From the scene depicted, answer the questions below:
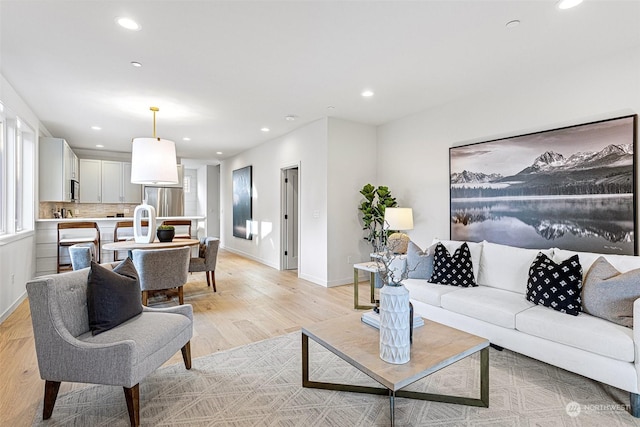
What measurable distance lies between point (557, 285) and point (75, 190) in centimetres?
811

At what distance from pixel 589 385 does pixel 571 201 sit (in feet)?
5.87

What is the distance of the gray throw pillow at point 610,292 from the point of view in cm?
209

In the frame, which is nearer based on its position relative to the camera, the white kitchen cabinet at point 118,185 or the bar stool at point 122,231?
the bar stool at point 122,231

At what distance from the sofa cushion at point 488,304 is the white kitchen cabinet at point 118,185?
7486mm

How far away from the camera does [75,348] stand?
1729 mm

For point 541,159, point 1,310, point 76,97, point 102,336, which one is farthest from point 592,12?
point 1,310

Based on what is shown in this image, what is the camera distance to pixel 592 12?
241cm

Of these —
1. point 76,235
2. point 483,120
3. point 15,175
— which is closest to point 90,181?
point 76,235

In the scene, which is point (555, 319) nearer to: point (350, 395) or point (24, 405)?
point (350, 395)

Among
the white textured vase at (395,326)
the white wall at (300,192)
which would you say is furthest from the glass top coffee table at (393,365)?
the white wall at (300,192)

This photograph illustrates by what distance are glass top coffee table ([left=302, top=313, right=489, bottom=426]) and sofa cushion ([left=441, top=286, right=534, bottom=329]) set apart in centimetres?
68

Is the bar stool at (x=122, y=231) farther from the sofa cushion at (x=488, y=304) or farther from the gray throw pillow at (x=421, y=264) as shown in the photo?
the sofa cushion at (x=488, y=304)

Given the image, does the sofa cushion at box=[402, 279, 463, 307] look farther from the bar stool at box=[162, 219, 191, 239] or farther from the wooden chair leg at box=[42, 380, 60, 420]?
the bar stool at box=[162, 219, 191, 239]

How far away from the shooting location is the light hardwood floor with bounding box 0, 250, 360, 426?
2.18m
